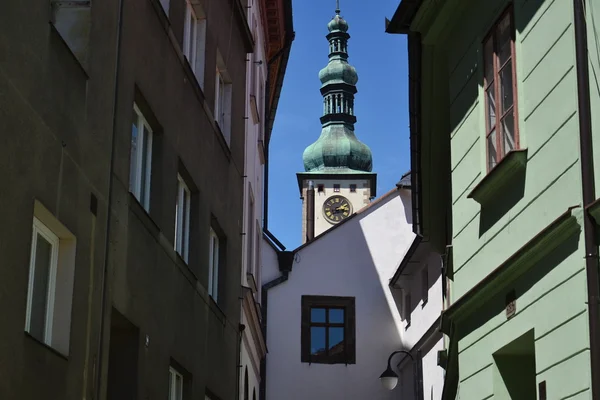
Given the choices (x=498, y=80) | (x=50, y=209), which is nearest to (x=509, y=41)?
(x=498, y=80)

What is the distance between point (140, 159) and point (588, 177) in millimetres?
5523

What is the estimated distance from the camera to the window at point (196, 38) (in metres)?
14.8

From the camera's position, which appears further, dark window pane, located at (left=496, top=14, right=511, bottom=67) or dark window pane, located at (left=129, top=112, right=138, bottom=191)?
dark window pane, located at (left=129, top=112, right=138, bottom=191)

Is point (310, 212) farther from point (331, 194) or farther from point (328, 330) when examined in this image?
point (328, 330)

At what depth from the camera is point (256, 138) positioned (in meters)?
24.5

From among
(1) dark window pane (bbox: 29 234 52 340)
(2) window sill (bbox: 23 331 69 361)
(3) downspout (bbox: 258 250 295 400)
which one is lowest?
(2) window sill (bbox: 23 331 69 361)

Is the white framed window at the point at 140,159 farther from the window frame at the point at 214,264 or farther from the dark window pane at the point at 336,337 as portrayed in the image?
the dark window pane at the point at 336,337

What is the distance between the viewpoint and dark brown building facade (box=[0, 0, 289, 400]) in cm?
738

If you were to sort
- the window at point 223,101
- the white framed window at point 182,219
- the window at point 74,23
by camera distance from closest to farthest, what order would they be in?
the window at point 74,23, the white framed window at point 182,219, the window at point 223,101

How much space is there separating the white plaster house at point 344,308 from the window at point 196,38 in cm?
1492

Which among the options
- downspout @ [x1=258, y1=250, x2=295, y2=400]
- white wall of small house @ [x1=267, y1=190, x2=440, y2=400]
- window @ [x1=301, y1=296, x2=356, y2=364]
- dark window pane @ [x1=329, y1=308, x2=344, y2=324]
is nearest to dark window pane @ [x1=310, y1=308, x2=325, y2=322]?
window @ [x1=301, y1=296, x2=356, y2=364]

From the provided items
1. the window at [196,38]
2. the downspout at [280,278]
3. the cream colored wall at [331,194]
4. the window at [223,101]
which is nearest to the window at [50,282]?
the window at [196,38]

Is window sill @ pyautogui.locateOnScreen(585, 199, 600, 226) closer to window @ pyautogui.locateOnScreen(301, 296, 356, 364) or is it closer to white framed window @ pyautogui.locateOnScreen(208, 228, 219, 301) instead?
white framed window @ pyautogui.locateOnScreen(208, 228, 219, 301)

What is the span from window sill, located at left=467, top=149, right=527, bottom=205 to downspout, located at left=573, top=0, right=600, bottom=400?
123 cm
